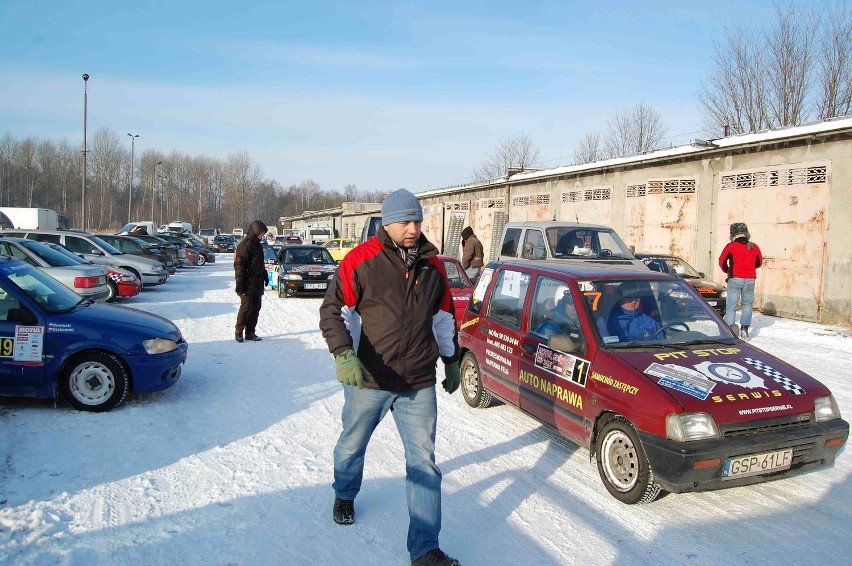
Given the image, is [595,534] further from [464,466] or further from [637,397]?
[464,466]

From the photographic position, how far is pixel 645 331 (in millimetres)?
5082

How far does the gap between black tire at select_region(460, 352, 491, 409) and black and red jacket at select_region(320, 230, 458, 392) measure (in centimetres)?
310

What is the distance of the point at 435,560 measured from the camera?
3330 mm

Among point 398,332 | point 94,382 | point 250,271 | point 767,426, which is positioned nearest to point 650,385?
point 767,426

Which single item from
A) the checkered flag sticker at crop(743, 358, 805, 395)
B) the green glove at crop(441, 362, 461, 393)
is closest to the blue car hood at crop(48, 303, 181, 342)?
the green glove at crop(441, 362, 461, 393)

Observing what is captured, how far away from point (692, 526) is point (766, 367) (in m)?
1.39

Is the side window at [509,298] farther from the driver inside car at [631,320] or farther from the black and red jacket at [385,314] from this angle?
the black and red jacket at [385,314]

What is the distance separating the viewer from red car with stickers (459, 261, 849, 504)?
4.04 m

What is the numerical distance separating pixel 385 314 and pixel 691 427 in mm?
2141

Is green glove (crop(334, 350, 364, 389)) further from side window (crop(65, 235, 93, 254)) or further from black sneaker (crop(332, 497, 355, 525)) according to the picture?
side window (crop(65, 235, 93, 254))

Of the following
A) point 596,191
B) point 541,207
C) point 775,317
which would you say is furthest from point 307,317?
point 541,207

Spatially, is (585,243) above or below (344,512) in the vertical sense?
above

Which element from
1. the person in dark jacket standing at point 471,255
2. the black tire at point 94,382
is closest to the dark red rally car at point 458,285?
the person in dark jacket standing at point 471,255

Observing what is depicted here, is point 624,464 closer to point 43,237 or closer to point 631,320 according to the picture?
point 631,320
